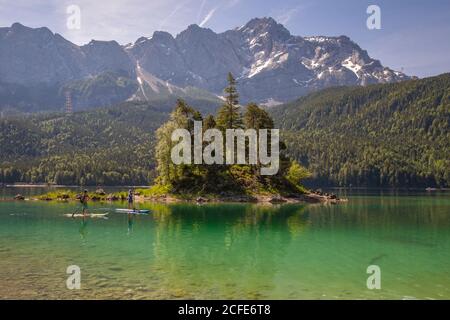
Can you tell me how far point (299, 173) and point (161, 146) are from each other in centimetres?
4222

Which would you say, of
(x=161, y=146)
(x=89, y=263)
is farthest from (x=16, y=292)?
(x=161, y=146)

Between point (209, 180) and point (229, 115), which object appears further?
point (229, 115)

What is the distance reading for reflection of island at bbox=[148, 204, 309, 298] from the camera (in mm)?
28531

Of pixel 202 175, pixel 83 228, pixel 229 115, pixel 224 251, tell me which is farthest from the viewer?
pixel 229 115

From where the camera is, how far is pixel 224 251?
41.9 meters

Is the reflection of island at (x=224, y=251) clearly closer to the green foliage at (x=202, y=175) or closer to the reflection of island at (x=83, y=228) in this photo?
the reflection of island at (x=83, y=228)

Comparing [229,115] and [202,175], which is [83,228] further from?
[229,115]

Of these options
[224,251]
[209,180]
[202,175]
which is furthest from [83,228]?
[202,175]

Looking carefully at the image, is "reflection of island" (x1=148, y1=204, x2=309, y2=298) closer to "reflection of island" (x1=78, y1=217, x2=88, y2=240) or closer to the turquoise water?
the turquoise water

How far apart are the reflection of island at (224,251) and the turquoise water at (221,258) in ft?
0.27

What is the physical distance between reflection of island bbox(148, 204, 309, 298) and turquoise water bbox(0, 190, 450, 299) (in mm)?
83

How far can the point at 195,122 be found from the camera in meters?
123

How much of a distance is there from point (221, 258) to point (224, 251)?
3793 millimetres
